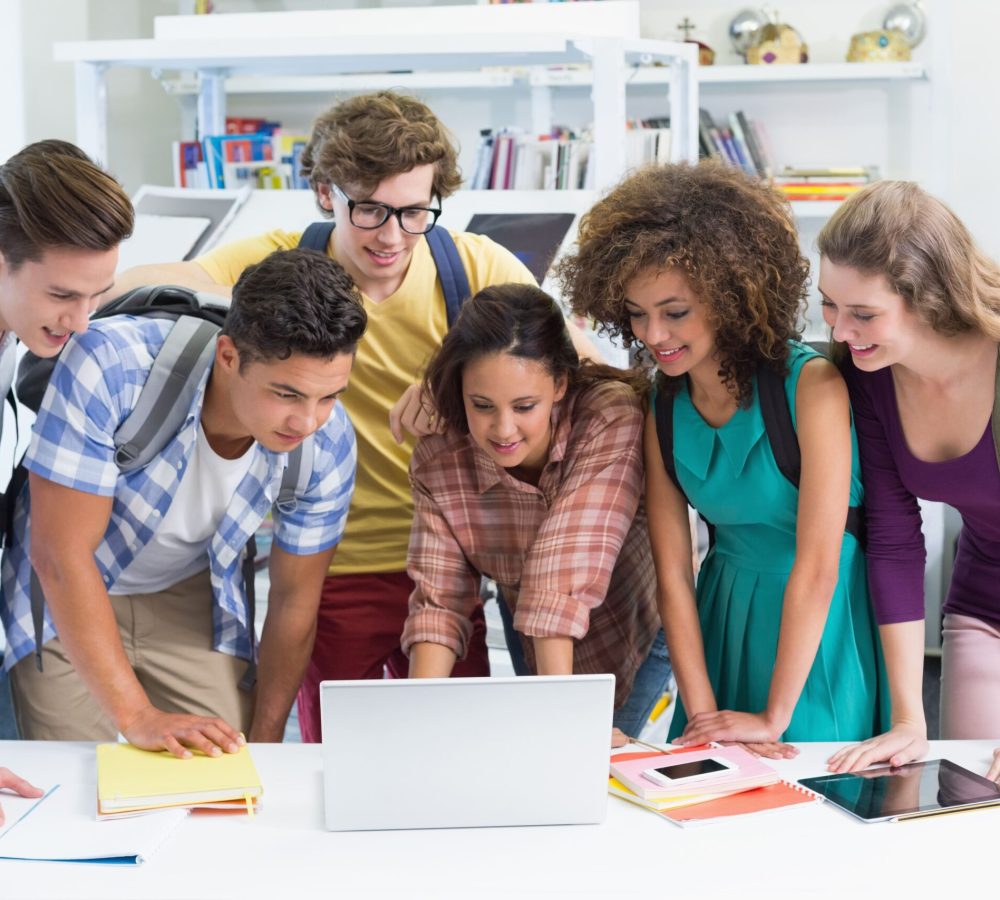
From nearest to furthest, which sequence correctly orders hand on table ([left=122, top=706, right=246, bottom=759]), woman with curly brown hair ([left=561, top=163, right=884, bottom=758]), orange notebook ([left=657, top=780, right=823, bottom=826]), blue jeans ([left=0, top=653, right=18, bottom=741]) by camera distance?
orange notebook ([left=657, top=780, right=823, bottom=826])
hand on table ([left=122, top=706, right=246, bottom=759])
woman with curly brown hair ([left=561, top=163, right=884, bottom=758])
blue jeans ([left=0, top=653, right=18, bottom=741])

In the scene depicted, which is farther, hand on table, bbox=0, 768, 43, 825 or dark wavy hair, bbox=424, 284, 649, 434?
dark wavy hair, bbox=424, 284, 649, 434

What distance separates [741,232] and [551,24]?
5.88 ft

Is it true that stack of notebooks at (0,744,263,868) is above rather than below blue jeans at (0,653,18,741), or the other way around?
above

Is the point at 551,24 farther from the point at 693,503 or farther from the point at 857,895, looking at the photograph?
the point at 857,895

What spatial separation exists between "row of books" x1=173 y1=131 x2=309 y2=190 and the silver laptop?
8.60 feet

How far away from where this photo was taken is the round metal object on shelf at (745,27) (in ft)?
17.2

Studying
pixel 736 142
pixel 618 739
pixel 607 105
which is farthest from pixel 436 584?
pixel 736 142

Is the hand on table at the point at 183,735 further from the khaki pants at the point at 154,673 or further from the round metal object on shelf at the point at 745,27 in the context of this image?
the round metal object on shelf at the point at 745,27

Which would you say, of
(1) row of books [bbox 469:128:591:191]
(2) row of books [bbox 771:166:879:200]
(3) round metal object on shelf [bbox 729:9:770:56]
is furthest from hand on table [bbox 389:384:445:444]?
(3) round metal object on shelf [bbox 729:9:770:56]

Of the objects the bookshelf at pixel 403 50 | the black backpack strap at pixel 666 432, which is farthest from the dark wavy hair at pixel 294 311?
the bookshelf at pixel 403 50

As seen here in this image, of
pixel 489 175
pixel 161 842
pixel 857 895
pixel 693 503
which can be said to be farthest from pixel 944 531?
pixel 161 842

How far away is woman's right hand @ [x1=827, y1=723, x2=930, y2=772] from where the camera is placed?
1598mm

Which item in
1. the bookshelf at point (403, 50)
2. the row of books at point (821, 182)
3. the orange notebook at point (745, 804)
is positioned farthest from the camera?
the row of books at point (821, 182)

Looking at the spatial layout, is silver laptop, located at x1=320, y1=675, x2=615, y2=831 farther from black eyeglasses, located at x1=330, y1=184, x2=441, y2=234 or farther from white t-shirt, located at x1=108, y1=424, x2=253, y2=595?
black eyeglasses, located at x1=330, y1=184, x2=441, y2=234
